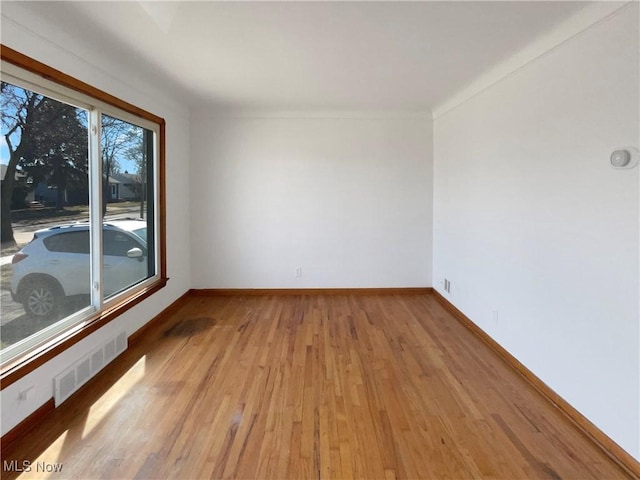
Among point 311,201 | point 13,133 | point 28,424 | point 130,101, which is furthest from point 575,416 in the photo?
point 130,101

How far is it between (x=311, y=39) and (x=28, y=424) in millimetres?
3042

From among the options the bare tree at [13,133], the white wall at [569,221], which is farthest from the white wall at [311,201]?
the bare tree at [13,133]

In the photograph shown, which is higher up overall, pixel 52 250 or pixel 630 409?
pixel 52 250

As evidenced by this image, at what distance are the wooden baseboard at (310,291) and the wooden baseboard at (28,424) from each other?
9.02 feet

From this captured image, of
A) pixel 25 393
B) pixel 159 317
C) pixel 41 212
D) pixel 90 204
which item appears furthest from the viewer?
pixel 159 317

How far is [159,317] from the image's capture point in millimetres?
3961

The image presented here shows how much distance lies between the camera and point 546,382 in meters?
2.52

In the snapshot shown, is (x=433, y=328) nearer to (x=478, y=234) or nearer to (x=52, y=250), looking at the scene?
(x=478, y=234)

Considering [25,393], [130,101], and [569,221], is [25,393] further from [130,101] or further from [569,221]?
[569,221]

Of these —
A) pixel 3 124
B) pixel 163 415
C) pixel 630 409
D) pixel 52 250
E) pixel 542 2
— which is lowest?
pixel 163 415

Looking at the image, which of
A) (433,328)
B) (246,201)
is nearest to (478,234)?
(433,328)

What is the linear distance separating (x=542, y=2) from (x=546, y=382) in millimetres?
2447

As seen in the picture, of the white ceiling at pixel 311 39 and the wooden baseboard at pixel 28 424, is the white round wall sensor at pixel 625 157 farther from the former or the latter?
the wooden baseboard at pixel 28 424

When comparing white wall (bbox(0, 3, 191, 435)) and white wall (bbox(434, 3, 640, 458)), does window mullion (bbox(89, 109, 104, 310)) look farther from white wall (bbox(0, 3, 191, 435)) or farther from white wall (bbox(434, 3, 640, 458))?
white wall (bbox(434, 3, 640, 458))
